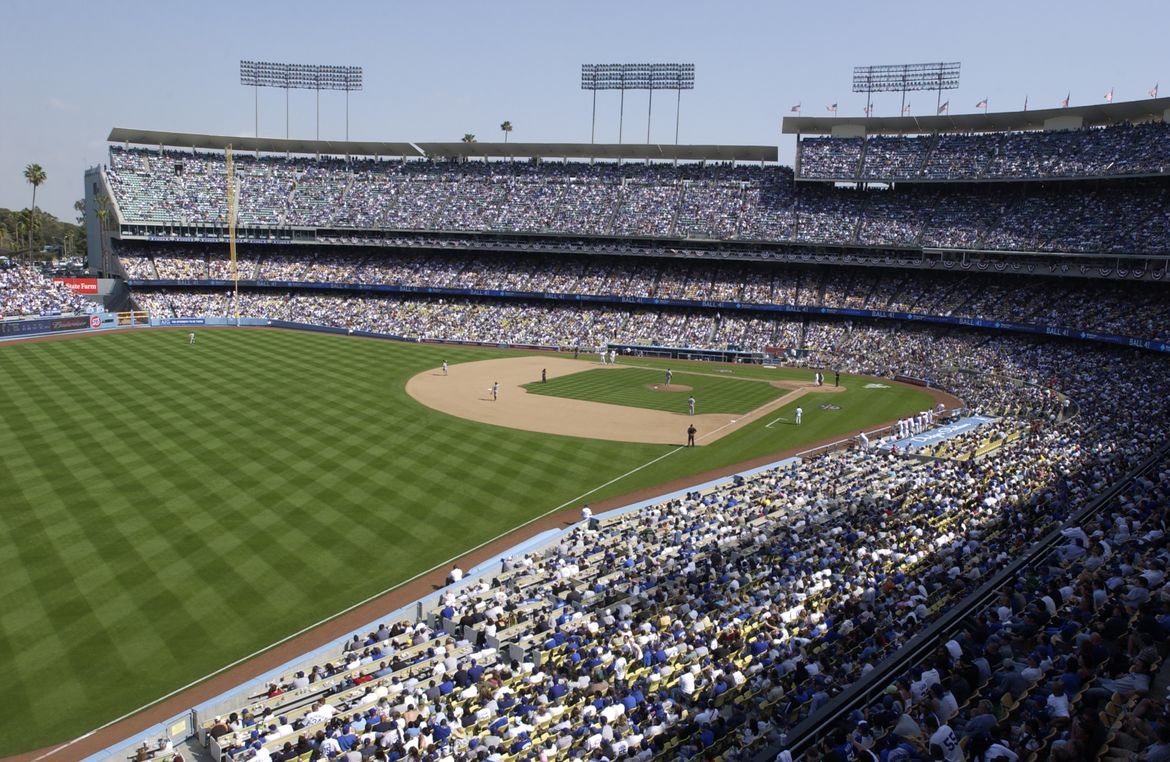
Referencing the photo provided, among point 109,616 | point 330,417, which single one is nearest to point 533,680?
point 109,616

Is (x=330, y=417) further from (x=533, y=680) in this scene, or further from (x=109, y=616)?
(x=533, y=680)

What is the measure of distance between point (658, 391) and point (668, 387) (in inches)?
67.2

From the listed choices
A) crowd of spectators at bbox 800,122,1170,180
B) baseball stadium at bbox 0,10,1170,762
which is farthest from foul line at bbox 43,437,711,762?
crowd of spectators at bbox 800,122,1170,180

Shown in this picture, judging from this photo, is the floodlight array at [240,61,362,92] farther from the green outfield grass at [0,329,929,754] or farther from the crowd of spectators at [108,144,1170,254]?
the green outfield grass at [0,329,929,754]

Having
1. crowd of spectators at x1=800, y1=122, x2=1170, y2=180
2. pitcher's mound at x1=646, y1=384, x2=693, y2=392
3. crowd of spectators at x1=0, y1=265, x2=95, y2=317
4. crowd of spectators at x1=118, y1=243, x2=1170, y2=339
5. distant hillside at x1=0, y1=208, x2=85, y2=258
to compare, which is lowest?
pitcher's mound at x1=646, y1=384, x2=693, y2=392

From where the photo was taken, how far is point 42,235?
158875 mm

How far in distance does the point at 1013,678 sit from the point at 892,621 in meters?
4.75

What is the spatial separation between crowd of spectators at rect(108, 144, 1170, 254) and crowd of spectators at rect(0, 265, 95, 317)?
1038 centimetres

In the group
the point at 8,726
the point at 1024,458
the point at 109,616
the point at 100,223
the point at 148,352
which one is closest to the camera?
the point at 8,726

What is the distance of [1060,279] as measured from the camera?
2318 inches

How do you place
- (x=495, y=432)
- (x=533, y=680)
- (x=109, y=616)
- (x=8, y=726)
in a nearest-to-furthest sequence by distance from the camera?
(x=533, y=680) < (x=8, y=726) < (x=109, y=616) < (x=495, y=432)

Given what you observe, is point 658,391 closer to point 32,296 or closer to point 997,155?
point 997,155

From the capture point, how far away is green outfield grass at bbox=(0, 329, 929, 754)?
712 inches

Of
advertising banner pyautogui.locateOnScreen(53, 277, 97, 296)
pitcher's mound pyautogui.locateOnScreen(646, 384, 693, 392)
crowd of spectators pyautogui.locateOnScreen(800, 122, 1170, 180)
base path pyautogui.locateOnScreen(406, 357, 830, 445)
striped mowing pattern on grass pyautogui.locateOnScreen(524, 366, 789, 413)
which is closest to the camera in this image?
base path pyautogui.locateOnScreen(406, 357, 830, 445)
